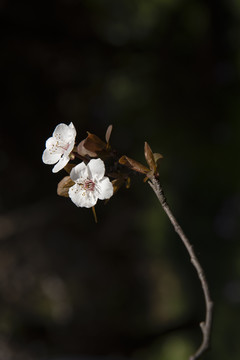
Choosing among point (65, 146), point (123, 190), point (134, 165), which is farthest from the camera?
point (123, 190)

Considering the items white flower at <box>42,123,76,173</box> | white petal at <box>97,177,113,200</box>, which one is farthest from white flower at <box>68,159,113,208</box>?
white flower at <box>42,123,76,173</box>

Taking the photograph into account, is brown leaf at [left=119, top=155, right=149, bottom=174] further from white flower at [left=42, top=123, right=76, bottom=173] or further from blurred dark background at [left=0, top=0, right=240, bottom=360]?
blurred dark background at [left=0, top=0, right=240, bottom=360]

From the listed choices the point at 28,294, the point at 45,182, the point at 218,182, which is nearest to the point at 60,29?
the point at 45,182

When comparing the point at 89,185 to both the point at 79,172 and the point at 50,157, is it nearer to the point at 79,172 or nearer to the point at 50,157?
the point at 79,172

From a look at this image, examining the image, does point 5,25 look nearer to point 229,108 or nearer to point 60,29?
point 60,29

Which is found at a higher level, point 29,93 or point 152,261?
point 29,93

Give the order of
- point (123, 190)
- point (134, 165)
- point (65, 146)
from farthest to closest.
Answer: point (123, 190) < point (65, 146) < point (134, 165)

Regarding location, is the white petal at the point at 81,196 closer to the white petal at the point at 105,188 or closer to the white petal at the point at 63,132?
the white petal at the point at 105,188

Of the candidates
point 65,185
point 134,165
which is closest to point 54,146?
point 65,185
